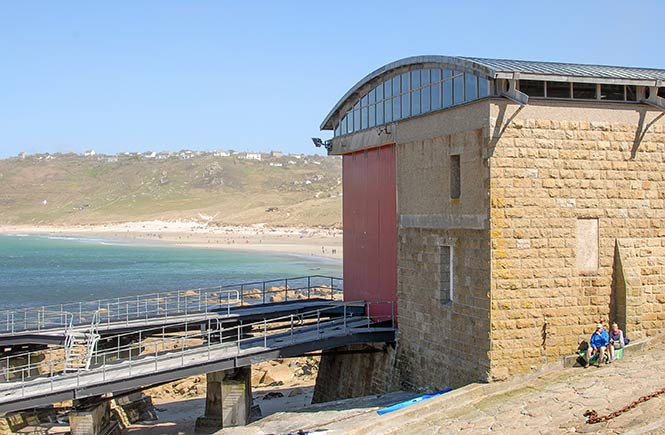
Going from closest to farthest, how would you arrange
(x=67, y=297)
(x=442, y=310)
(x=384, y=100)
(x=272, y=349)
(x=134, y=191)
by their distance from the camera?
(x=442, y=310), (x=272, y=349), (x=384, y=100), (x=67, y=297), (x=134, y=191)

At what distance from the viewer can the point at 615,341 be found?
16.0 meters

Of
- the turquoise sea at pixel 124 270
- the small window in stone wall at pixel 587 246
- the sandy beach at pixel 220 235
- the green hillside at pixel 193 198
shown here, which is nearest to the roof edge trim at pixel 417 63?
the small window in stone wall at pixel 587 246

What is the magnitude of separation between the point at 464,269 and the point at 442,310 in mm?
1371

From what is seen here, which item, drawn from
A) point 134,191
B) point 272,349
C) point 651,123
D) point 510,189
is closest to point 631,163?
point 651,123

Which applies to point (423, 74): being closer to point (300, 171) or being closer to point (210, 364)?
point (210, 364)

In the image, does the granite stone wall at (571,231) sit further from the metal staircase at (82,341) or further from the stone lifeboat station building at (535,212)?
the metal staircase at (82,341)

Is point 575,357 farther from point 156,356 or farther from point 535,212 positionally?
point 156,356

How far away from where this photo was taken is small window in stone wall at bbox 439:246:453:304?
17.8 m

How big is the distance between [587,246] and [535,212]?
52.9 inches

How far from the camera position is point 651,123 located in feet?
55.3

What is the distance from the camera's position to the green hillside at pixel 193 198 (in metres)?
131

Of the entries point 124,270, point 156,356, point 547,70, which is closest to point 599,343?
point 547,70

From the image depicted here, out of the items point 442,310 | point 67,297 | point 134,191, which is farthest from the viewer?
point 134,191

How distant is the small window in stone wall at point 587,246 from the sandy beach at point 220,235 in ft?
208
